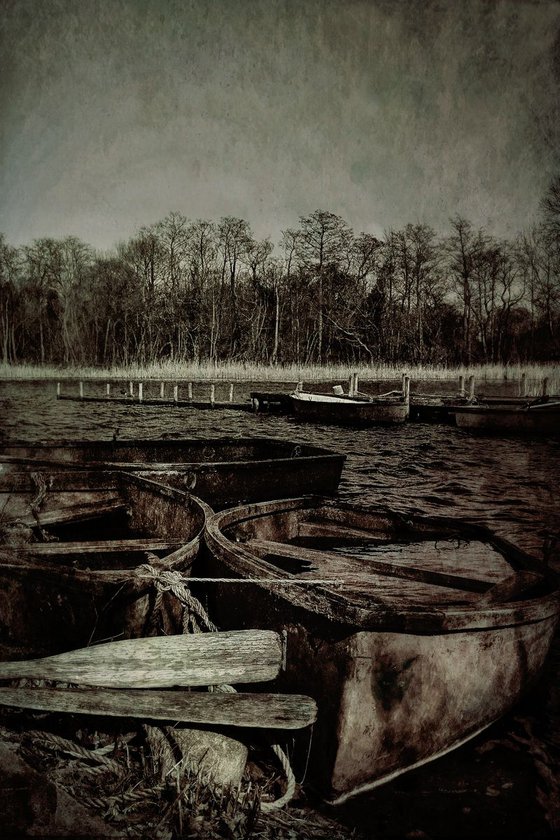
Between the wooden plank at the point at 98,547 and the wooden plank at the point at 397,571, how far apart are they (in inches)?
20.0

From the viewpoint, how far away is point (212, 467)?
11.3 feet

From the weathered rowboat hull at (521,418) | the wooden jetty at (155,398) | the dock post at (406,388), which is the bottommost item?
the weathered rowboat hull at (521,418)

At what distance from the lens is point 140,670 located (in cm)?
162

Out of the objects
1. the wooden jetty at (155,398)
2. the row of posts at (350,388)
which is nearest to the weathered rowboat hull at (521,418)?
the row of posts at (350,388)

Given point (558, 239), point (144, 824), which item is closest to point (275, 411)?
point (558, 239)

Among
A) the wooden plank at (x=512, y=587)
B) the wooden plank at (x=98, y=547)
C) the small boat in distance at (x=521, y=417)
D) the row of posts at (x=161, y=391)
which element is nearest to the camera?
the wooden plank at (x=512, y=587)

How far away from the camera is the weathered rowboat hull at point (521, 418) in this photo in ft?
9.36

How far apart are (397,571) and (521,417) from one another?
121cm

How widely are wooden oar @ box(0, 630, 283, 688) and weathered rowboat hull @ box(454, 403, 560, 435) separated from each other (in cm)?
190

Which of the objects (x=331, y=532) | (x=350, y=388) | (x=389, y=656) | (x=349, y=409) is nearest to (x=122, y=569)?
(x=389, y=656)

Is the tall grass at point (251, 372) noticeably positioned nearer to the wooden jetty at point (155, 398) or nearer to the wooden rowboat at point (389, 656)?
the wooden jetty at point (155, 398)

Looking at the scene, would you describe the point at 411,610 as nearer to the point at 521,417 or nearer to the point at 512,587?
the point at 512,587

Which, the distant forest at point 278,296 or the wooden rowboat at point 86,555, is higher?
the distant forest at point 278,296

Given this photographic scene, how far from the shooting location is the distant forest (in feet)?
9.52
